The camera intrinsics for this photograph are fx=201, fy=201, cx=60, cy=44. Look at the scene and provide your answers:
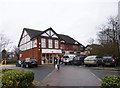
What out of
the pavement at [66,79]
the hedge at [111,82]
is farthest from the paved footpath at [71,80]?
the hedge at [111,82]

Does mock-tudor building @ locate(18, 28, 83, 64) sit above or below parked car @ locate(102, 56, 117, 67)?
above

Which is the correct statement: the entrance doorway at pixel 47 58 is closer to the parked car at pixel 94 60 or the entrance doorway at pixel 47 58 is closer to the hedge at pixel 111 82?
the parked car at pixel 94 60

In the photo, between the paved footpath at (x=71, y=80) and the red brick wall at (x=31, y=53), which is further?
the red brick wall at (x=31, y=53)

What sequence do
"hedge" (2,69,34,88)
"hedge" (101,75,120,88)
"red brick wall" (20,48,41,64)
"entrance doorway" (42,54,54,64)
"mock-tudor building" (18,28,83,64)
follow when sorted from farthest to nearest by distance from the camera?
"entrance doorway" (42,54,54,64) < "mock-tudor building" (18,28,83,64) < "red brick wall" (20,48,41,64) < "hedge" (2,69,34,88) < "hedge" (101,75,120,88)

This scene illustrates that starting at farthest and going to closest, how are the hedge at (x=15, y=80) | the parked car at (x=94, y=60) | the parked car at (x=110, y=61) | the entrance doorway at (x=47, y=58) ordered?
the entrance doorway at (x=47, y=58) → the parked car at (x=94, y=60) → the parked car at (x=110, y=61) → the hedge at (x=15, y=80)

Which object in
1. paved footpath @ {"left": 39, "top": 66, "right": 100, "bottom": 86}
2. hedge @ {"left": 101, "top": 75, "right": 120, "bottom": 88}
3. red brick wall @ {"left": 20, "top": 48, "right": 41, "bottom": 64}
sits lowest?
paved footpath @ {"left": 39, "top": 66, "right": 100, "bottom": 86}

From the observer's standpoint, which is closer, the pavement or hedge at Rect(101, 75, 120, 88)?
hedge at Rect(101, 75, 120, 88)

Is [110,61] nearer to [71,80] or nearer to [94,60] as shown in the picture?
[94,60]

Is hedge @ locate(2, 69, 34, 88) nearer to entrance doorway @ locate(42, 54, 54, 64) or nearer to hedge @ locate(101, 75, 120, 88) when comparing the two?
hedge @ locate(101, 75, 120, 88)

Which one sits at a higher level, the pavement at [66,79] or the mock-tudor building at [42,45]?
the mock-tudor building at [42,45]

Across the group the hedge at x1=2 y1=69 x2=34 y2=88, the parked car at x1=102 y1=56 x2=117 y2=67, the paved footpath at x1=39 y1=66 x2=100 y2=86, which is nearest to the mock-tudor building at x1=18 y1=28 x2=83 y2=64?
the parked car at x1=102 y1=56 x2=117 y2=67

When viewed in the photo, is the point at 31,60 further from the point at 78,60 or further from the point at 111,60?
the point at 111,60

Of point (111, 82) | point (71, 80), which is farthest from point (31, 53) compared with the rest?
point (111, 82)

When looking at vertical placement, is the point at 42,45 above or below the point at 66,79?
above
